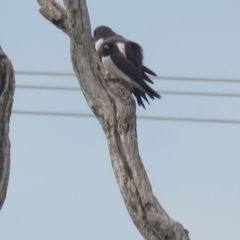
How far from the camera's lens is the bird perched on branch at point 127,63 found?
9102 mm

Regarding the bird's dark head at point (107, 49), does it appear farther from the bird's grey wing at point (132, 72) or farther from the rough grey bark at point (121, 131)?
the rough grey bark at point (121, 131)

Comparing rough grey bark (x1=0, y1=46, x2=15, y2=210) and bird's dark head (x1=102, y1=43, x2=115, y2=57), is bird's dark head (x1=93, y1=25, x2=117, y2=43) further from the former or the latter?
rough grey bark (x1=0, y1=46, x2=15, y2=210)

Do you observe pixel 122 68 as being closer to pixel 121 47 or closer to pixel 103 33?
pixel 121 47

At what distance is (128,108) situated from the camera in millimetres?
7387

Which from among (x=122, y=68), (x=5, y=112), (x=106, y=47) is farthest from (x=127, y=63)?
(x=5, y=112)

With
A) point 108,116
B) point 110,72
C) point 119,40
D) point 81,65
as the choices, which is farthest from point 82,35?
point 119,40

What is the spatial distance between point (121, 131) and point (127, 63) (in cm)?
228

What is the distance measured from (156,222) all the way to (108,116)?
111cm

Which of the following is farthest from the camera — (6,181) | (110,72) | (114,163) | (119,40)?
(119,40)

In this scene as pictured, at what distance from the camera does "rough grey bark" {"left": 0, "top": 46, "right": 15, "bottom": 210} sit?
6.07 m

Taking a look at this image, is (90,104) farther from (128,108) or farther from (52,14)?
(52,14)

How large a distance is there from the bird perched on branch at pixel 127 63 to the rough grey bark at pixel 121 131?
116 centimetres

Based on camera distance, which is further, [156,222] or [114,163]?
[114,163]

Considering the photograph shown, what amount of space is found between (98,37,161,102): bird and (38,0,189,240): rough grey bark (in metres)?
1.08
